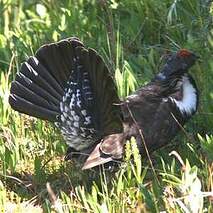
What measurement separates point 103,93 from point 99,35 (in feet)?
6.55

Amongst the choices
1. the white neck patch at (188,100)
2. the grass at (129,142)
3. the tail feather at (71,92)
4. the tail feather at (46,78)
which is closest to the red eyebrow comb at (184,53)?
the white neck patch at (188,100)

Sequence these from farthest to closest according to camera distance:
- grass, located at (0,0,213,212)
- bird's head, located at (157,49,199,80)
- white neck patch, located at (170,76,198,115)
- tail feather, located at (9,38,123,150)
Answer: bird's head, located at (157,49,199,80), white neck patch, located at (170,76,198,115), tail feather, located at (9,38,123,150), grass, located at (0,0,213,212)

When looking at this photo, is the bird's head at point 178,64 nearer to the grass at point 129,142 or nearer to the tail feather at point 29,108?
the grass at point 129,142

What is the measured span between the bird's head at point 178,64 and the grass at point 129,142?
0.29 meters

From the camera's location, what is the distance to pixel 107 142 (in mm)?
5004

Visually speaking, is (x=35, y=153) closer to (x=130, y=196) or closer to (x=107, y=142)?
(x=107, y=142)

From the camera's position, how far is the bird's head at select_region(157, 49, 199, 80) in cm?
537

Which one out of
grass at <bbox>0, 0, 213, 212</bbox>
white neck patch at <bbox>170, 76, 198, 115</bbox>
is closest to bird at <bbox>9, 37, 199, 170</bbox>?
white neck patch at <bbox>170, 76, 198, 115</bbox>

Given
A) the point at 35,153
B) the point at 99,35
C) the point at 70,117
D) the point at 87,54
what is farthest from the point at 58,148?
the point at 99,35

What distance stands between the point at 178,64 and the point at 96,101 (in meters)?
0.70

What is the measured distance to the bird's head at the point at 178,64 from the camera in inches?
211

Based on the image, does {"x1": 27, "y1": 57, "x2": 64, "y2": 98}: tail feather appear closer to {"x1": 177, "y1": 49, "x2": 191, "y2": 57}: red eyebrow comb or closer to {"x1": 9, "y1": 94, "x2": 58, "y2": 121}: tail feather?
{"x1": 9, "y1": 94, "x2": 58, "y2": 121}: tail feather

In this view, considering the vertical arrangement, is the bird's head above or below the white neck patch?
above

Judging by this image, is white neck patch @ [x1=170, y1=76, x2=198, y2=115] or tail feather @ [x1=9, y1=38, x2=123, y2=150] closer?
tail feather @ [x1=9, y1=38, x2=123, y2=150]
